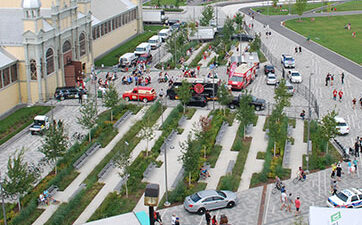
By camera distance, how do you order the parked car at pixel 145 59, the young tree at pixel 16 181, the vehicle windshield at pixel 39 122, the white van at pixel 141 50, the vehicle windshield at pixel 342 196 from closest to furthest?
the young tree at pixel 16 181 → the vehicle windshield at pixel 342 196 → the vehicle windshield at pixel 39 122 → the parked car at pixel 145 59 → the white van at pixel 141 50

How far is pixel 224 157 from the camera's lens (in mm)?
51531

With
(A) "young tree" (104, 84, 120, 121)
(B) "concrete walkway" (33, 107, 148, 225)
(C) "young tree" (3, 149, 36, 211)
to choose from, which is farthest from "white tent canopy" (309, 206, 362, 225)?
(A) "young tree" (104, 84, 120, 121)

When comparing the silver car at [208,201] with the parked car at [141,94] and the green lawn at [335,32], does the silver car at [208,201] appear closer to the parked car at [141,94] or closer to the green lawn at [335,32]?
the parked car at [141,94]

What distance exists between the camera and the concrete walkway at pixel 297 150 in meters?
49.7

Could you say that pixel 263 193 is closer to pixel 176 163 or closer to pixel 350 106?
pixel 176 163

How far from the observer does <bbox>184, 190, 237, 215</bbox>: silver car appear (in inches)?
1603

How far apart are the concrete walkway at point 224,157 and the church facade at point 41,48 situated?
23.0 m

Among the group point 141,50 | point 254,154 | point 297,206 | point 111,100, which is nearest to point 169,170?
point 254,154

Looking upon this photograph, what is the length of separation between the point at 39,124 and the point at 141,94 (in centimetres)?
1396

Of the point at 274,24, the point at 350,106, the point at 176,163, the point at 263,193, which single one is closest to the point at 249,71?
the point at 350,106

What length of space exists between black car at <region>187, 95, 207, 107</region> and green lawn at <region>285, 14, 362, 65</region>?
102 ft

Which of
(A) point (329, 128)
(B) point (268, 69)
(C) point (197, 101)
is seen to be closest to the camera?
(A) point (329, 128)

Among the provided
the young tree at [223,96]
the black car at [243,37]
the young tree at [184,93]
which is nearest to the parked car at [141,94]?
the young tree at [184,93]

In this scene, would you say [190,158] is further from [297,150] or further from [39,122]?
[39,122]
